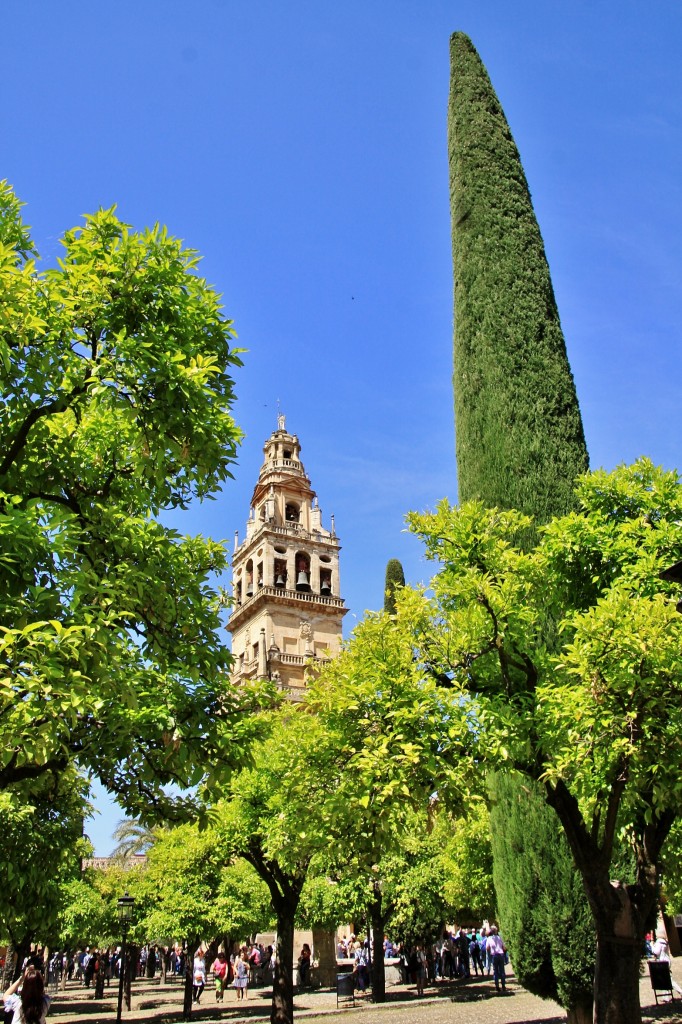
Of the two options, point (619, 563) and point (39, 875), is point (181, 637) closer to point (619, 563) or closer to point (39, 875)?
point (39, 875)

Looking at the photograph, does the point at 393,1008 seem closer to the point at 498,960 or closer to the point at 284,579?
the point at 498,960

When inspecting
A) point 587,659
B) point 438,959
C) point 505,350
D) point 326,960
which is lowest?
point 438,959

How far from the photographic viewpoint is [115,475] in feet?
26.7

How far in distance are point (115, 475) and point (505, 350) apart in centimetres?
1083

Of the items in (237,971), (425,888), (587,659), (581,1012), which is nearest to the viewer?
(587,659)

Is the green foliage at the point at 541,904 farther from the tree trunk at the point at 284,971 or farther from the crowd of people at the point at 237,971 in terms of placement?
the crowd of people at the point at 237,971

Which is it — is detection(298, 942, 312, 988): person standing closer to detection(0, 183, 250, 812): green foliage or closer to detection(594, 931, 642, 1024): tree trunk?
detection(594, 931, 642, 1024): tree trunk

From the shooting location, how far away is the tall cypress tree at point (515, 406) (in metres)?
13.6

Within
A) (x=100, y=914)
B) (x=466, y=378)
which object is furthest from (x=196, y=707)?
(x=100, y=914)

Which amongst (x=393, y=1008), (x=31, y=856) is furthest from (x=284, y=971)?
(x=31, y=856)

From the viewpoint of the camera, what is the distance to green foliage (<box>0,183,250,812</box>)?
652 cm

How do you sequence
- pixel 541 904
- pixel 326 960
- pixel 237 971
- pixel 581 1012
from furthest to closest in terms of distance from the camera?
1. pixel 326 960
2. pixel 237 971
3. pixel 541 904
4. pixel 581 1012

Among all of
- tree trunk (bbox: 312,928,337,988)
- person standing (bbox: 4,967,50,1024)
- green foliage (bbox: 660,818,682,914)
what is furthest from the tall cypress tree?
tree trunk (bbox: 312,928,337,988)

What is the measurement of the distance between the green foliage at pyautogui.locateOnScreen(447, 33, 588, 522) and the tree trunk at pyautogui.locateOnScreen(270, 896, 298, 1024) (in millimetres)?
11669
